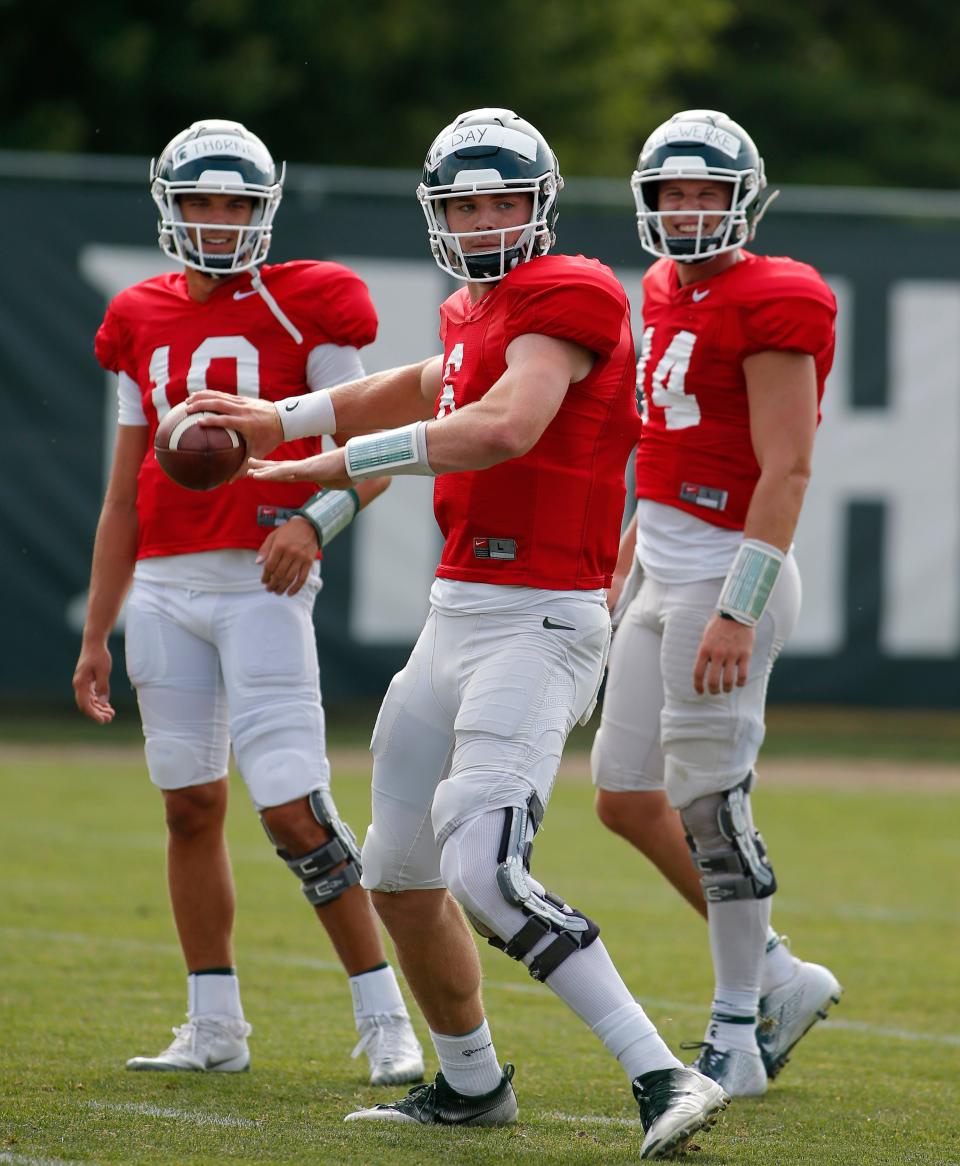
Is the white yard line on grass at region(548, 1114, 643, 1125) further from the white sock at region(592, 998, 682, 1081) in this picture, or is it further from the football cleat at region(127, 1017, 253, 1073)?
the football cleat at region(127, 1017, 253, 1073)

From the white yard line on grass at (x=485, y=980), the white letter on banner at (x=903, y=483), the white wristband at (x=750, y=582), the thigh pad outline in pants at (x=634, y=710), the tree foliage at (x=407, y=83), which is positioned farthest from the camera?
the tree foliage at (x=407, y=83)

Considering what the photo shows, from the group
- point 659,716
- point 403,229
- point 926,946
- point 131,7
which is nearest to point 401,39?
point 131,7

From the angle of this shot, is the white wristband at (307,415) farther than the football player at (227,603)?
No

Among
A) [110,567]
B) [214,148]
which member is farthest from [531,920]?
[214,148]

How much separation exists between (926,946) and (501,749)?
3301 mm

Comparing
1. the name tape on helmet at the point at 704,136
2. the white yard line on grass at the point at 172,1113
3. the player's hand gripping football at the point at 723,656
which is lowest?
the white yard line on grass at the point at 172,1113

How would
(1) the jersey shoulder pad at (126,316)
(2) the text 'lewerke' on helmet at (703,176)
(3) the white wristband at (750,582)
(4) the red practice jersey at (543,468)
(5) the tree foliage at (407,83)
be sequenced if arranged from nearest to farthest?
(4) the red practice jersey at (543,468), (3) the white wristband at (750,582), (2) the text 'lewerke' on helmet at (703,176), (1) the jersey shoulder pad at (126,316), (5) the tree foliage at (407,83)

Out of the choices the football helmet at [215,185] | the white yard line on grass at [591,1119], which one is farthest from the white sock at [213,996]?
the football helmet at [215,185]

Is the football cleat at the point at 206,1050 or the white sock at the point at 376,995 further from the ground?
the white sock at the point at 376,995

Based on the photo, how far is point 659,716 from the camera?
466cm

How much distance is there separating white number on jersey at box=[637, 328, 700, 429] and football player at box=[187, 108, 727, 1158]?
0.64 metres

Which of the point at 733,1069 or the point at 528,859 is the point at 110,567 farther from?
the point at 733,1069

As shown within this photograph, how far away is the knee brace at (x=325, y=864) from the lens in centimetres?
455

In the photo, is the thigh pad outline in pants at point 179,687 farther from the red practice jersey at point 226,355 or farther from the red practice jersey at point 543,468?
the red practice jersey at point 543,468
